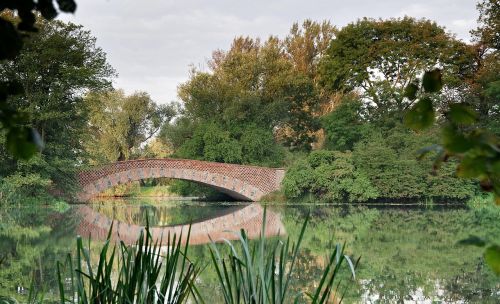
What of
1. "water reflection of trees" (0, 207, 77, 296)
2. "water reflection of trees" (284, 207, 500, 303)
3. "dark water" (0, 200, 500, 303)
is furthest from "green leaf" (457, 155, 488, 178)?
"water reflection of trees" (0, 207, 77, 296)

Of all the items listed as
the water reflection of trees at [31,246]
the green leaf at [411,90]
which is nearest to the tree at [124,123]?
the water reflection of trees at [31,246]

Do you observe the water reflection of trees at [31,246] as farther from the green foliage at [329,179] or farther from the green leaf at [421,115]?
the green foliage at [329,179]

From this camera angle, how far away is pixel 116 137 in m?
29.9

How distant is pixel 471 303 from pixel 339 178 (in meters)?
15.4

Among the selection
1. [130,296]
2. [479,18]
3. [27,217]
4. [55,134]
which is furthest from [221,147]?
[130,296]

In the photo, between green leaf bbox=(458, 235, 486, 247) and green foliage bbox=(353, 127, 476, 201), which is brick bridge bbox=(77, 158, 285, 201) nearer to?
green foliage bbox=(353, 127, 476, 201)

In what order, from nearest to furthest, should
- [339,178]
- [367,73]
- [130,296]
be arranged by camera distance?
[130,296]
[339,178]
[367,73]

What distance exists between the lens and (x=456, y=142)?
2.60 ft

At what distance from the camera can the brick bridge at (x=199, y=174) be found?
869 inches

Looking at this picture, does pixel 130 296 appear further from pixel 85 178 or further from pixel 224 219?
pixel 85 178

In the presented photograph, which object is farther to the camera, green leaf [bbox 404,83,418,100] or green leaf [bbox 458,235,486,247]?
green leaf [bbox 404,83,418,100]

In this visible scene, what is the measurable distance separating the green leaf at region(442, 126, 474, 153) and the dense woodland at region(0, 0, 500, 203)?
1496 centimetres

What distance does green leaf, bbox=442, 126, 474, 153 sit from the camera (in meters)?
0.79

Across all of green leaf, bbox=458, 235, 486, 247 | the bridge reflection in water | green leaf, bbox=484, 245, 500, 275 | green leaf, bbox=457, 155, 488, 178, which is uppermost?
green leaf, bbox=457, 155, 488, 178
